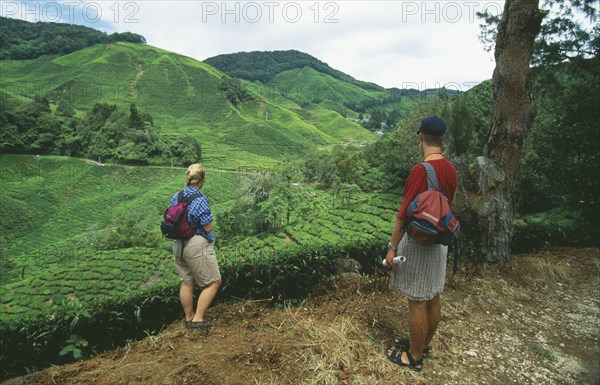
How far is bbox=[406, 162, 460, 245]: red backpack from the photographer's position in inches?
97.0

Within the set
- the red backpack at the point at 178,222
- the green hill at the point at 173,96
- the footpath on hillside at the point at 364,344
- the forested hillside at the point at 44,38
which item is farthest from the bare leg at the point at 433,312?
the forested hillside at the point at 44,38

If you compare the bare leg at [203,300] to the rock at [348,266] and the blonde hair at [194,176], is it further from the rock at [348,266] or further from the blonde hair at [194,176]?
the rock at [348,266]

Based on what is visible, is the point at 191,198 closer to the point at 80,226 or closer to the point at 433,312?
the point at 433,312

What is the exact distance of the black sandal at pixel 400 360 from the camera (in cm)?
283

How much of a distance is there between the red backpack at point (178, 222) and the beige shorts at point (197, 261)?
99mm

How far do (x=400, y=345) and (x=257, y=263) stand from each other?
2009 mm

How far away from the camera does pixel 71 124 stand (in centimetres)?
6800

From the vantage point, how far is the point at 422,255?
2.70 meters

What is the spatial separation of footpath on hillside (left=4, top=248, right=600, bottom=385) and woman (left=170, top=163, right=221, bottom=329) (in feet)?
0.90

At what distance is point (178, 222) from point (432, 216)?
2.28 meters

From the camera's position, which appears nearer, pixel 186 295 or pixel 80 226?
pixel 186 295

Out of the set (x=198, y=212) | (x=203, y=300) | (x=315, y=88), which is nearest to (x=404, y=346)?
(x=203, y=300)

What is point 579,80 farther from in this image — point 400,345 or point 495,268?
point 400,345

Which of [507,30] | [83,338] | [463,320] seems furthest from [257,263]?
[507,30]
